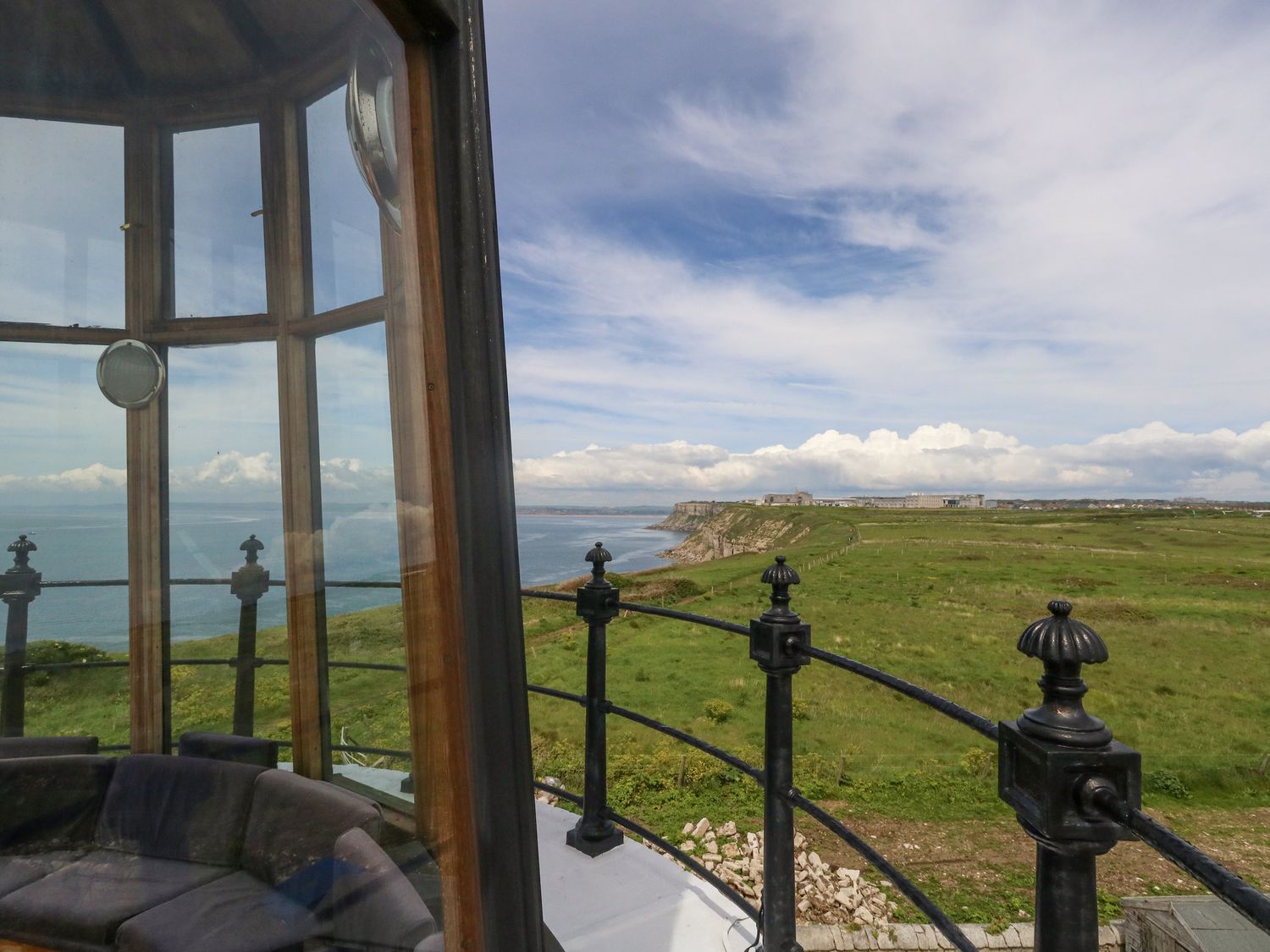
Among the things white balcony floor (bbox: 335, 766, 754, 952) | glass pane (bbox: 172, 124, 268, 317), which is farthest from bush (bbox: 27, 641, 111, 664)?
white balcony floor (bbox: 335, 766, 754, 952)

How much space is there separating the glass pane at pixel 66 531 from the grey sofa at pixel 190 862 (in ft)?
0.20

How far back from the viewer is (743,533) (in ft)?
262

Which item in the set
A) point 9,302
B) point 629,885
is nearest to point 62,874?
point 9,302

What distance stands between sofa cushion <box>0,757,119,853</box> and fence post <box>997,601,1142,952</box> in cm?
111

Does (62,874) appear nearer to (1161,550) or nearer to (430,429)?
(430,429)

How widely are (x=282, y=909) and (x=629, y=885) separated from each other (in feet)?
5.74

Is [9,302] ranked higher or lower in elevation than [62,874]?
higher

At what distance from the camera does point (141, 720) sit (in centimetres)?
70

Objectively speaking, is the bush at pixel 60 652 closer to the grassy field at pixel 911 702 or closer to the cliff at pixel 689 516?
the grassy field at pixel 911 702

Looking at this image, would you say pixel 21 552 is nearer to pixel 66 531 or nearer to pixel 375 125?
pixel 66 531

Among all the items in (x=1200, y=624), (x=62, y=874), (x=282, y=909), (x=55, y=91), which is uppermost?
(x=55, y=91)

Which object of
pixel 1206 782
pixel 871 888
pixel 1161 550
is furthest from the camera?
pixel 1161 550

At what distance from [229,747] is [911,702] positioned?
35919mm

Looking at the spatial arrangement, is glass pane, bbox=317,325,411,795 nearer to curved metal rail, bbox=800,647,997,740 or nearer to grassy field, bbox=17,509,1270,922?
grassy field, bbox=17,509,1270,922
